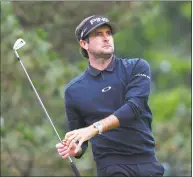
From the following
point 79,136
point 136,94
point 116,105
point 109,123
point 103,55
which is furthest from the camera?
point 103,55

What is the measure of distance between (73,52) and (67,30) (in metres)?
1.17

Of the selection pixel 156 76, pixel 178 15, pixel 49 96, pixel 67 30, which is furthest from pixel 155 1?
pixel 178 15

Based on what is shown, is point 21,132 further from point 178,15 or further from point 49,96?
point 178,15

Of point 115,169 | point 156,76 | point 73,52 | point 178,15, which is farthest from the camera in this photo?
point 178,15

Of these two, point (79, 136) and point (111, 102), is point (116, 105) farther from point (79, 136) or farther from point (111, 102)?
point (79, 136)

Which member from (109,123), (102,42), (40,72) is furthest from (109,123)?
(40,72)

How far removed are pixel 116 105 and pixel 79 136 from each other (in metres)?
0.74

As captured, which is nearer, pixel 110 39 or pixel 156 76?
pixel 110 39

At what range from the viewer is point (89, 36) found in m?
9.37

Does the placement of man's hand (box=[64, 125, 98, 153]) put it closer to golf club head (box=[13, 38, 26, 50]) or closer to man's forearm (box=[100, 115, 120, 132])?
man's forearm (box=[100, 115, 120, 132])

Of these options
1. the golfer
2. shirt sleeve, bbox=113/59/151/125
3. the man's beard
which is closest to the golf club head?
the golfer

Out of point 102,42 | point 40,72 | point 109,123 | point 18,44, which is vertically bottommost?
point 40,72

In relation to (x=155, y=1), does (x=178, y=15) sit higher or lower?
lower

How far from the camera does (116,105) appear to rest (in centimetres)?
Result: 920
